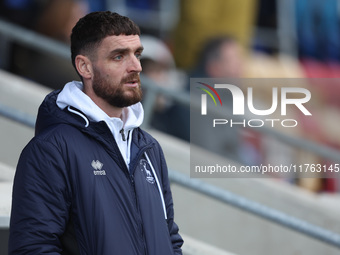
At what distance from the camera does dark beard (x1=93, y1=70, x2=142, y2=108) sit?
265 centimetres

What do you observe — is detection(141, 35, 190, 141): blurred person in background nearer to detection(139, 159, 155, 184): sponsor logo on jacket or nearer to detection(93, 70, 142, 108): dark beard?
detection(139, 159, 155, 184): sponsor logo on jacket

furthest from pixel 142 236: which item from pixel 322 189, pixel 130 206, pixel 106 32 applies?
pixel 322 189

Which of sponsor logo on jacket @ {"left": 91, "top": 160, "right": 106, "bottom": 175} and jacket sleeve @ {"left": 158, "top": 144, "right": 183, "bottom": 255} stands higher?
sponsor logo on jacket @ {"left": 91, "top": 160, "right": 106, "bottom": 175}

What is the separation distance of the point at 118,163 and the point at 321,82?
653 cm

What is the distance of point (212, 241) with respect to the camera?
5645 millimetres

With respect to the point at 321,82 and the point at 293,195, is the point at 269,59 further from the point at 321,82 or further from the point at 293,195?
the point at 293,195

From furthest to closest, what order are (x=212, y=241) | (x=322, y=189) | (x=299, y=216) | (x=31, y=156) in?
(x=322, y=189), (x=299, y=216), (x=212, y=241), (x=31, y=156)

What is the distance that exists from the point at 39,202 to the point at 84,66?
525mm

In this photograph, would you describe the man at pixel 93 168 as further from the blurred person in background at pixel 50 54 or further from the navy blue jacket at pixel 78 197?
the blurred person in background at pixel 50 54

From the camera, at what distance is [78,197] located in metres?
2.55

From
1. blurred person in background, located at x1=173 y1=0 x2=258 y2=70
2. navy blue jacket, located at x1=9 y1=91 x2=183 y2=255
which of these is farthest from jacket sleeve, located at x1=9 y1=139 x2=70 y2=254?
blurred person in background, located at x1=173 y1=0 x2=258 y2=70

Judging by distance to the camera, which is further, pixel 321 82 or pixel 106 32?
pixel 321 82

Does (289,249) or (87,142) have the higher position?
(87,142)

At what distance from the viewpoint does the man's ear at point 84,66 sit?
2.68 meters
